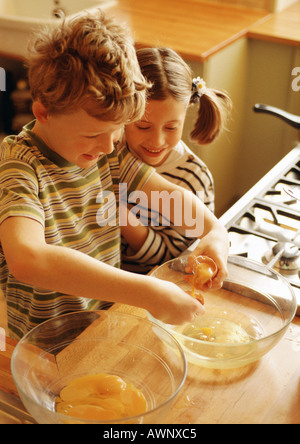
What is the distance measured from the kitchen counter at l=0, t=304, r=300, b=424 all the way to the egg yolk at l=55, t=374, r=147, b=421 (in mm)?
52

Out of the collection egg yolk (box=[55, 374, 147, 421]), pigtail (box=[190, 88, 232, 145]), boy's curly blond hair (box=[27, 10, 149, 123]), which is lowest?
egg yolk (box=[55, 374, 147, 421])

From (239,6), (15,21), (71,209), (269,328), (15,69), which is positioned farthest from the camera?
(15,69)

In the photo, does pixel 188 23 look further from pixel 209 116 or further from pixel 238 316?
pixel 238 316

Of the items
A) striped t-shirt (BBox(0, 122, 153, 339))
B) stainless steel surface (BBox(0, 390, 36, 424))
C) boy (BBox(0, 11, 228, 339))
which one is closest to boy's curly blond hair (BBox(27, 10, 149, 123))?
boy (BBox(0, 11, 228, 339))

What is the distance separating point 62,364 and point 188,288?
0.31 meters

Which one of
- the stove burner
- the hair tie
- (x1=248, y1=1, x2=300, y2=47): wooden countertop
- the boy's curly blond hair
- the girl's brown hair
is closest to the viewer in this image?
the boy's curly blond hair

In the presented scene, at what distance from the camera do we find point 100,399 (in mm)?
790

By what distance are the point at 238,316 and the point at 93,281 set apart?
31 centimetres

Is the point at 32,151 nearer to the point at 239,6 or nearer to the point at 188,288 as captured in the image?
the point at 188,288

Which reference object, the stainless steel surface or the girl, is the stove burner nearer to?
the girl

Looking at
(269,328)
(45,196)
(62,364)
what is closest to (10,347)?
(62,364)

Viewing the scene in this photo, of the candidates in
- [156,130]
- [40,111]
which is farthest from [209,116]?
[40,111]

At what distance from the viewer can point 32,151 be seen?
1.04 m

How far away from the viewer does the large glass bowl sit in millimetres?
855
